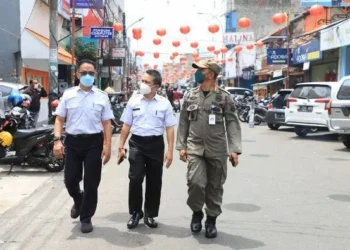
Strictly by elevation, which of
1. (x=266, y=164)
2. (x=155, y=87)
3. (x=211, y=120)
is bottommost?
(x=266, y=164)

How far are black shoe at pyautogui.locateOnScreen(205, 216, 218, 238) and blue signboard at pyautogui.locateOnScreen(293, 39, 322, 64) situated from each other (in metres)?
19.5

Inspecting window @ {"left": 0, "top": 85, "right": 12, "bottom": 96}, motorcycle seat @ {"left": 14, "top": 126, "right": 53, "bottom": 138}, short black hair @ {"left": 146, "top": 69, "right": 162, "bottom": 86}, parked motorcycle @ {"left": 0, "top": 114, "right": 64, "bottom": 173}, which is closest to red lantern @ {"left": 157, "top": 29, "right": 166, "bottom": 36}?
window @ {"left": 0, "top": 85, "right": 12, "bottom": 96}

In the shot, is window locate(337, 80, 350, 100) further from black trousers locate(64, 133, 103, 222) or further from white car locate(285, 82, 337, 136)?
black trousers locate(64, 133, 103, 222)

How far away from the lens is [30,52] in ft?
70.9

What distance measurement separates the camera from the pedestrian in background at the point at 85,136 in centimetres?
519

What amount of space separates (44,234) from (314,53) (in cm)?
2075

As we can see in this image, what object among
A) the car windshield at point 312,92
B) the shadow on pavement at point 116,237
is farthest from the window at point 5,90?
the shadow on pavement at point 116,237

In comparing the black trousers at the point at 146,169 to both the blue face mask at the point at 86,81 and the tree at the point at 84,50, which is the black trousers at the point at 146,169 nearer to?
the blue face mask at the point at 86,81

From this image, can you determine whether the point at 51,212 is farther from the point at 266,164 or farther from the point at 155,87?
the point at 266,164

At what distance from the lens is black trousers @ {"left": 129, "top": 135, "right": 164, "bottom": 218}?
5.21 m

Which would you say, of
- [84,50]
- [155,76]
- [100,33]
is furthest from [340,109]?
[84,50]

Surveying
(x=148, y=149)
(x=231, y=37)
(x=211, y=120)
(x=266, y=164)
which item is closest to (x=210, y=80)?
(x=211, y=120)

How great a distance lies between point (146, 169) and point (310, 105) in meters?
9.91

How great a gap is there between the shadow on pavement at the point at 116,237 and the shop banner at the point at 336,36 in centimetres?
1623
